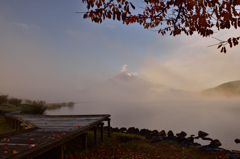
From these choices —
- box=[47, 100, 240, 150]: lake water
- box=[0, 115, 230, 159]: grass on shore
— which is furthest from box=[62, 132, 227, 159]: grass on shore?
box=[47, 100, 240, 150]: lake water

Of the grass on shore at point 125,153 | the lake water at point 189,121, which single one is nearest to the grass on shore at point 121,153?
the grass on shore at point 125,153

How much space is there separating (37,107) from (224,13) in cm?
1751

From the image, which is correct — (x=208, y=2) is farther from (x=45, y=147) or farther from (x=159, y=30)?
(x=45, y=147)

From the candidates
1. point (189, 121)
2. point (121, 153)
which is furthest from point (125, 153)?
point (189, 121)

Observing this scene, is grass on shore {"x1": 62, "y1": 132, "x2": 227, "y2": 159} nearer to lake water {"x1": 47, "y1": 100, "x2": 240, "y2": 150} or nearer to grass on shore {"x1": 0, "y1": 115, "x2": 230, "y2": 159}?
grass on shore {"x1": 0, "y1": 115, "x2": 230, "y2": 159}

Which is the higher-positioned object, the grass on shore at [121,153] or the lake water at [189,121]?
the grass on shore at [121,153]

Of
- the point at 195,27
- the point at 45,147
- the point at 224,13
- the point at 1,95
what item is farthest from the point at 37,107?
the point at 1,95

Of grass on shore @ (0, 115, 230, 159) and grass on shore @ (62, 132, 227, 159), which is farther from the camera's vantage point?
grass on shore @ (62, 132, 227, 159)

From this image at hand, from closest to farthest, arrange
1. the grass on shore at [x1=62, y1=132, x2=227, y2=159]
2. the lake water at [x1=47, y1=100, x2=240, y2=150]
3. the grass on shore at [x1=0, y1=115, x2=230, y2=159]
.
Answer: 1. the grass on shore at [x1=0, y1=115, x2=230, y2=159]
2. the grass on shore at [x1=62, y1=132, x2=227, y2=159]
3. the lake water at [x1=47, y1=100, x2=240, y2=150]

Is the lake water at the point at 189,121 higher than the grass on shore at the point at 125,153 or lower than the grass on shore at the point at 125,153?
lower

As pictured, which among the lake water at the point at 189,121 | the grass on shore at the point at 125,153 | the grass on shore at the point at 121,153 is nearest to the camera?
the grass on shore at the point at 121,153

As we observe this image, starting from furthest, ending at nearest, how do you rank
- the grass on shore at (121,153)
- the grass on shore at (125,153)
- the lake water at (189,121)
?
the lake water at (189,121), the grass on shore at (125,153), the grass on shore at (121,153)

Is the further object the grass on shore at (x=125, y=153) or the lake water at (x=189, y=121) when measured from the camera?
the lake water at (x=189, y=121)

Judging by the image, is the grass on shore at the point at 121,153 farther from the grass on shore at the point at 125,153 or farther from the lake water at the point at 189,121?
the lake water at the point at 189,121
